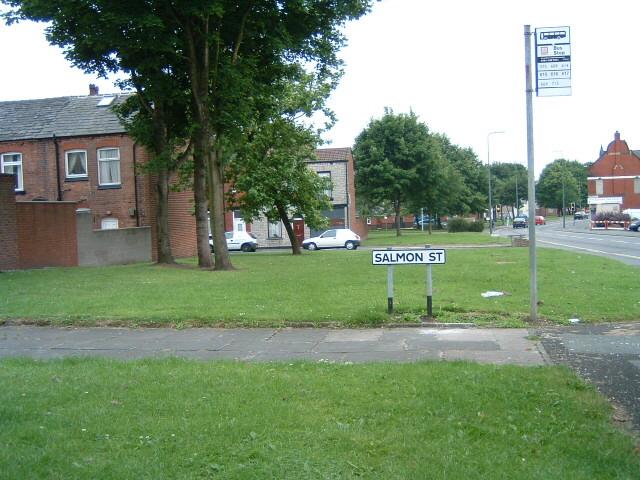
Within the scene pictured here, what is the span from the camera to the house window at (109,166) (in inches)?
1249

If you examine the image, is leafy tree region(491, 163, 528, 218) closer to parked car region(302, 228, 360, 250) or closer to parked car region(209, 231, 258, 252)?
parked car region(302, 228, 360, 250)

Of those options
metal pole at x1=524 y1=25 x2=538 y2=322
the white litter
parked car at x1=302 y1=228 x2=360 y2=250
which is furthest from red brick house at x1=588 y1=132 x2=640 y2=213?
metal pole at x1=524 y1=25 x2=538 y2=322

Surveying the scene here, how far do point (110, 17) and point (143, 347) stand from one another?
11267 millimetres

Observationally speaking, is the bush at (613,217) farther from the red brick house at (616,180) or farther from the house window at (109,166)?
the house window at (109,166)

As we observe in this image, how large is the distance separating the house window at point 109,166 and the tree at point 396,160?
95.6 feet

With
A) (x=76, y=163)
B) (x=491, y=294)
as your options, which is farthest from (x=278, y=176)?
(x=491, y=294)

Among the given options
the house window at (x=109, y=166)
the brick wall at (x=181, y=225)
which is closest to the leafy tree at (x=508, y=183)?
the brick wall at (x=181, y=225)

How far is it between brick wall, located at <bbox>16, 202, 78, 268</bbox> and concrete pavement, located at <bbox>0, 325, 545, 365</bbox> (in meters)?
13.8

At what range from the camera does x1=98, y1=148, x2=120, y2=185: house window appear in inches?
1249

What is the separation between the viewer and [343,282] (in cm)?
1650

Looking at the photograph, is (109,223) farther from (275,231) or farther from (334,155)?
(334,155)

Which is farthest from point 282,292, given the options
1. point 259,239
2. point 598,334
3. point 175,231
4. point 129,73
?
point 259,239

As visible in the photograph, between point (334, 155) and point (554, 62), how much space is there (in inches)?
1644

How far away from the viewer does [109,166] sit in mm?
31875
